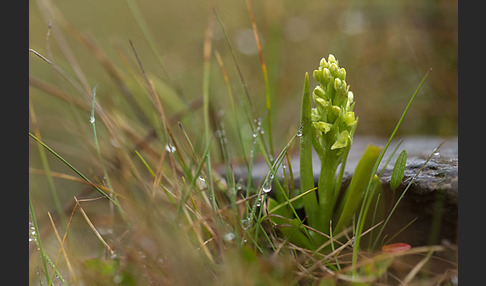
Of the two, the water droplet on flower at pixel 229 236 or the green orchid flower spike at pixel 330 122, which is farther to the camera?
the green orchid flower spike at pixel 330 122

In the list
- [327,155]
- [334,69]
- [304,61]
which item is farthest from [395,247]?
[304,61]

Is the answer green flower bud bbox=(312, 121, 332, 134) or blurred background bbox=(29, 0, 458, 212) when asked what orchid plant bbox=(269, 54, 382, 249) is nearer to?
green flower bud bbox=(312, 121, 332, 134)

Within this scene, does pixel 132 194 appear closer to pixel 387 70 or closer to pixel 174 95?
pixel 174 95

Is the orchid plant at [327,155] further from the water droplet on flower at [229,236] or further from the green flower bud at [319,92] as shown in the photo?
the water droplet on flower at [229,236]

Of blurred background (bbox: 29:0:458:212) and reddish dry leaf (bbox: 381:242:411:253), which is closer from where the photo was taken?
reddish dry leaf (bbox: 381:242:411:253)

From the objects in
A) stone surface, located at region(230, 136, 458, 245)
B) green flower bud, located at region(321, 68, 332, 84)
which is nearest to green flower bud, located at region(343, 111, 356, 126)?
green flower bud, located at region(321, 68, 332, 84)

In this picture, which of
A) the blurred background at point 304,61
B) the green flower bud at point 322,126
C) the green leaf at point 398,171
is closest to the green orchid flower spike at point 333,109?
the green flower bud at point 322,126

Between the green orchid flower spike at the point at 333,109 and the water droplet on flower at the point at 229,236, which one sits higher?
the green orchid flower spike at the point at 333,109

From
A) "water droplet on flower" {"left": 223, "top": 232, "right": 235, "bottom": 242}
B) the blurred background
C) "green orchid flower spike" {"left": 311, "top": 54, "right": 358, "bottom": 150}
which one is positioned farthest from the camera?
the blurred background

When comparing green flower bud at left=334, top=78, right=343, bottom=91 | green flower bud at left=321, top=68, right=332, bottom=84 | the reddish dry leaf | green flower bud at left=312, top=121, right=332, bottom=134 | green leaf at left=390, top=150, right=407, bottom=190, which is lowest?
the reddish dry leaf
